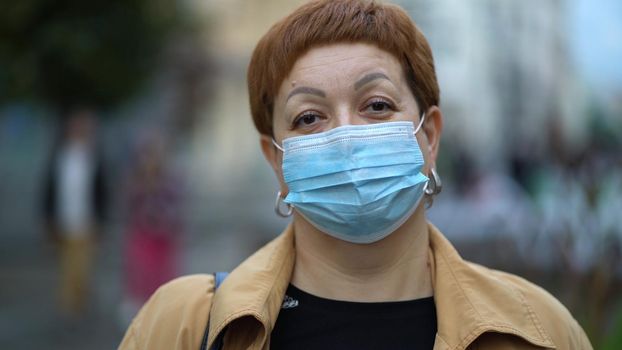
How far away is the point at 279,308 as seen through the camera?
235cm

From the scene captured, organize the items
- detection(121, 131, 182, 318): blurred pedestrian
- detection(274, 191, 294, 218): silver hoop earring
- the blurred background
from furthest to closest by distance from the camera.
A: detection(121, 131, 182, 318): blurred pedestrian < the blurred background < detection(274, 191, 294, 218): silver hoop earring

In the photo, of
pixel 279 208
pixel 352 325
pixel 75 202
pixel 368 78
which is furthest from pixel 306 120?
pixel 75 202

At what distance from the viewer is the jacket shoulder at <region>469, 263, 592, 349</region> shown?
2.34 m

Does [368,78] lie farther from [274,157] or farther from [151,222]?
[151,222]

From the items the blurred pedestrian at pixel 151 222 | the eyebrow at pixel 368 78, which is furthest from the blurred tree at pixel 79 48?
the eyebrow at pixel 368 78

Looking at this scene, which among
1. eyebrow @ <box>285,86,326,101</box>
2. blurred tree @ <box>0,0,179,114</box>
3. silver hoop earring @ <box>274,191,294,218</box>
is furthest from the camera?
blurred tree @ <box>0,0,179,114</box>

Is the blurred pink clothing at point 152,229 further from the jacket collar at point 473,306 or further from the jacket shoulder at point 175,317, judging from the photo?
the jacket collar at point 473,306

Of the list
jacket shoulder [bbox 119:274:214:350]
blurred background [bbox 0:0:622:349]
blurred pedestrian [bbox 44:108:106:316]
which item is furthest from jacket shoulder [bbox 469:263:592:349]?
blurred pedestrian [bbox 44:108:106:316]

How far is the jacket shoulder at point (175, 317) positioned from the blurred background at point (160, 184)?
1.13m

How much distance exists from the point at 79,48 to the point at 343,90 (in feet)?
39.7

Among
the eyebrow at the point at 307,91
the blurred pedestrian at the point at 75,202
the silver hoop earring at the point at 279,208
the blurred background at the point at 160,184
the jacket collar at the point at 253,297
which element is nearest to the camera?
the jacket collar at the point at 253,297

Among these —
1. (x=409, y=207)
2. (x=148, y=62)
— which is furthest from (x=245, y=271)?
(x=148, y=62)

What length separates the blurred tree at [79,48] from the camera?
13242 mm

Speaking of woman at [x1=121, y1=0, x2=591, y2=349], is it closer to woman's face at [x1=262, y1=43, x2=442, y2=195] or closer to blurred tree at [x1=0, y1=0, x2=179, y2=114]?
woman's face at [x1=262, y1=43, x2=442, y2=195]
